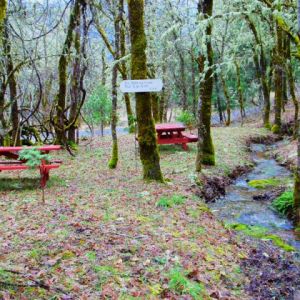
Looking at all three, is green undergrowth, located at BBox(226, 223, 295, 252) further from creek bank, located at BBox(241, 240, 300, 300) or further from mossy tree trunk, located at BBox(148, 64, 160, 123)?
mossy tree trunk, located at BBox(148, 64, 160, 123)

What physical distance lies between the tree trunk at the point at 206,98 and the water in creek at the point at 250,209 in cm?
110

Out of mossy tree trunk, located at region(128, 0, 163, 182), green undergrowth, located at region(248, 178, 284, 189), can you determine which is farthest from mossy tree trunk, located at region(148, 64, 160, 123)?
mossy tree trunk, located at region(128, 0, 163, 182)

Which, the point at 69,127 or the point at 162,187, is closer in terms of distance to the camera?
the point at 162,187

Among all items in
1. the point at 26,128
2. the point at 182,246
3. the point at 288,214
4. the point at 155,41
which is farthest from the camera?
the point at 155,41

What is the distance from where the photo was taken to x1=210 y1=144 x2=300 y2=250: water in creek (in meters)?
6.86

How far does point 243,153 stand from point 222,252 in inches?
343

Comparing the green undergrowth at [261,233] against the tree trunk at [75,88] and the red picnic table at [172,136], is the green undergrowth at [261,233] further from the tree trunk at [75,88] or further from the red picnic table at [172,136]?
the tree trunk at [75,88]

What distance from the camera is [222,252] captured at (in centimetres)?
524

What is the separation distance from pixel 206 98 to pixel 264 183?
2.75 m

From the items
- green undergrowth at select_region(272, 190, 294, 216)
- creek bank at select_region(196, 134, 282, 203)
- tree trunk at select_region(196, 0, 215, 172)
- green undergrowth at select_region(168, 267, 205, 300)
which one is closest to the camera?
green undergrowth at select_region(168, 267, 205, 300)

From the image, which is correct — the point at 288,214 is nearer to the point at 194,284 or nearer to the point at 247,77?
the point at 194,284

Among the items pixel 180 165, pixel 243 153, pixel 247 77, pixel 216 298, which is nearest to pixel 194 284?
pixel 216 298

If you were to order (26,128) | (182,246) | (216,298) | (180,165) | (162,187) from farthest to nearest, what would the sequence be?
(26,128)
(180,165)
(162,187)
(182,246)
(216,298)

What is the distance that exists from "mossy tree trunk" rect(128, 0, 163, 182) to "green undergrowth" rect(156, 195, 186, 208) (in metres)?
1.12
